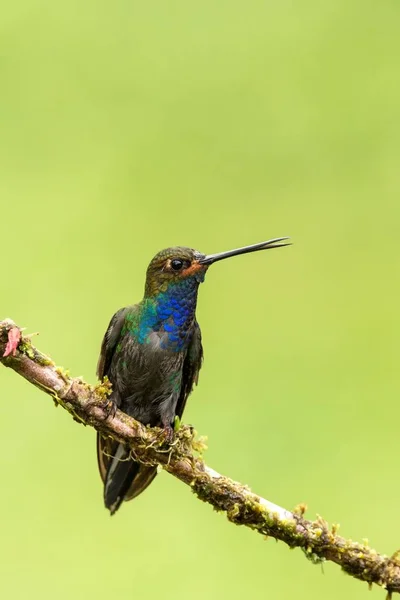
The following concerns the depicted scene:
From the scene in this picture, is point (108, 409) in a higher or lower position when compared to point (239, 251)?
lower

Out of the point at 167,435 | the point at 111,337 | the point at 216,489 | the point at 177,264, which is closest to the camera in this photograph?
the point at 216,489

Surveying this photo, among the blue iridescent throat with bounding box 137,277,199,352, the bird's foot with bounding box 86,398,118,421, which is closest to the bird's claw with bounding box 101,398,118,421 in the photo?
the bird's foot with bounding box 86,398,118,421

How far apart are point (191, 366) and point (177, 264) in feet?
1.22

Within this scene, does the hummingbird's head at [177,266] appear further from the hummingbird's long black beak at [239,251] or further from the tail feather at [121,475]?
the tail feather at [121,475]

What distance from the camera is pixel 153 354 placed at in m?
2.38

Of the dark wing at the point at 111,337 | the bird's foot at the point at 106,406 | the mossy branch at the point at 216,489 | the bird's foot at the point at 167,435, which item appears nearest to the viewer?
the mossy branch at the point at 216,489

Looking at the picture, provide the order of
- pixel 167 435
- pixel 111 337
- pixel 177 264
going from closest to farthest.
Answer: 1. pixel 167 435
2. pixel 177 264
3. pixel 111 337

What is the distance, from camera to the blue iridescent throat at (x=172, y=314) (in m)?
2.33

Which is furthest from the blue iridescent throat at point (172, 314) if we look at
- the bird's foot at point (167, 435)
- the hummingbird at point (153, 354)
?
the bird's foot at point (167, 435)

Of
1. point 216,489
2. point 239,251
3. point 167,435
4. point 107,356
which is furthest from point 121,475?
point 239,251

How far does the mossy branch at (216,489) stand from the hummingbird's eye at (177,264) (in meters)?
0.38

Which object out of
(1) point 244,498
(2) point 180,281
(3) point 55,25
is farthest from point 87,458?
(3) point 55,25

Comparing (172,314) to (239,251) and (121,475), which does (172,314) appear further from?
(121,475)

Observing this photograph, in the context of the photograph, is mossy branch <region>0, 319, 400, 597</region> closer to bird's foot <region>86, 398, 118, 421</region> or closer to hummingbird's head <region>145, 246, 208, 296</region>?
bird's foot <region>86, 398, 118, 421</region>
